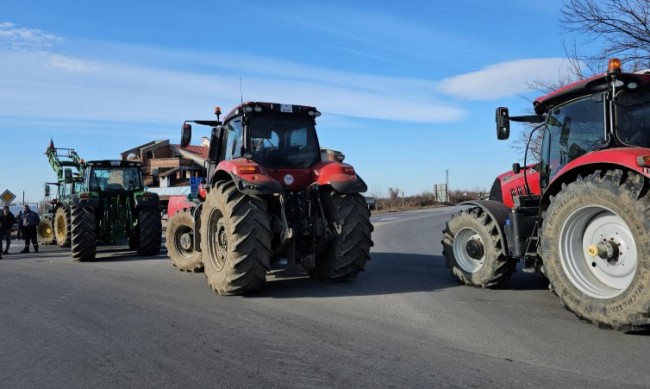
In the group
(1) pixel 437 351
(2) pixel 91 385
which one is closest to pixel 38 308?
(2) pixel 91 385

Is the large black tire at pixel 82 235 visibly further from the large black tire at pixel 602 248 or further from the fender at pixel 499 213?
the large black tire at pixel 602 248

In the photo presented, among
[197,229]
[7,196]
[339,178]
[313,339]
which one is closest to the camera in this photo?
[313,339]

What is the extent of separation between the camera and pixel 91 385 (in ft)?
12.8

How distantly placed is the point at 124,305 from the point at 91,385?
294cm

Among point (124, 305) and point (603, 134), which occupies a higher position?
point (603, 134)

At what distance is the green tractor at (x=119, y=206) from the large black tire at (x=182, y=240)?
331 centimetres

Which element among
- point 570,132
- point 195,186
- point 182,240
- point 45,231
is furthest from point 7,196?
point 570,132

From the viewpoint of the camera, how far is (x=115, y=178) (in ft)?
47.8

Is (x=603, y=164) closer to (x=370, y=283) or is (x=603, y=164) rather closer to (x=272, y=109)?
(x=370, y=283)

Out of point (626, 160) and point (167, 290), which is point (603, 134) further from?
point (167, 290)

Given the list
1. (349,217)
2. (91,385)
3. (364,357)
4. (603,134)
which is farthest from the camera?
(349,217)

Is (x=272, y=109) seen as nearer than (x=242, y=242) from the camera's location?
No

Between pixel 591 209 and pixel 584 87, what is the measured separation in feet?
4.73

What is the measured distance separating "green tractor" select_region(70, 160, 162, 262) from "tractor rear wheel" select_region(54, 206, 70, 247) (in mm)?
1425
